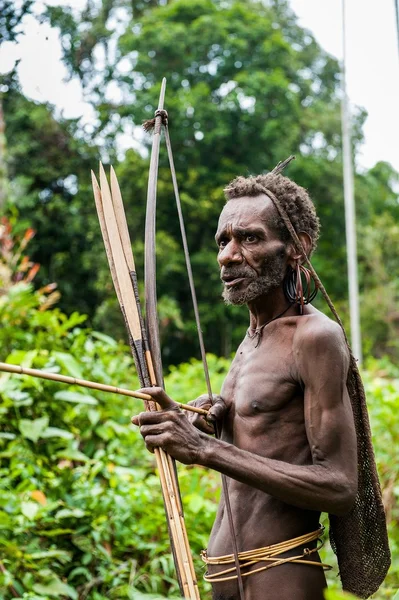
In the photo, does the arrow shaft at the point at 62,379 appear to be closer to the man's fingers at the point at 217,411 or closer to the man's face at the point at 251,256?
the man's fingers at the point at 217,411

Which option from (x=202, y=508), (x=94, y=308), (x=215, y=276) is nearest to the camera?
(x=202, y=508)

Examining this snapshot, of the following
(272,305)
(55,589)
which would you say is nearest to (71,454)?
(55,589)

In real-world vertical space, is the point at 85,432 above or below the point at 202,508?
above

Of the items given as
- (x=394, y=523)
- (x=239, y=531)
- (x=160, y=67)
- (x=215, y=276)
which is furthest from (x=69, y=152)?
(x=239, y=531)

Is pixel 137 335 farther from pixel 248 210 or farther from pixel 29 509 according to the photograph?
pixel 29 509

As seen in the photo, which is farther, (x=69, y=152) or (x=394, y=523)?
(x=69, y=152)

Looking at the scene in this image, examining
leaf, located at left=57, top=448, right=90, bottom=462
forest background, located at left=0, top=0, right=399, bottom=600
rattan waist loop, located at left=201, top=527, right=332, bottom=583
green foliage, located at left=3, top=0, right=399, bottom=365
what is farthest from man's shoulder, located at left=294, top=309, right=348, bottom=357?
green foliage, located at left=3, top=0, right=399, bottom=365

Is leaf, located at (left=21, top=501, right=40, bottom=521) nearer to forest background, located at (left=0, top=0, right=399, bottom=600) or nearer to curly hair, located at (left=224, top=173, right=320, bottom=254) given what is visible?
curly hair, located at (left=224, top=173, right=320, bottom=254)

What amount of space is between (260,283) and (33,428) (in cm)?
204

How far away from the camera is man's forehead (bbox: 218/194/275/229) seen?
2381mm

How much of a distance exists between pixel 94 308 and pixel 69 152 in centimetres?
399

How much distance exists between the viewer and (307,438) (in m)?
2.24

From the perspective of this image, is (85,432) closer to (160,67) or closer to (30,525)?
(30,525)

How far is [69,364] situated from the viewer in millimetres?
4223
